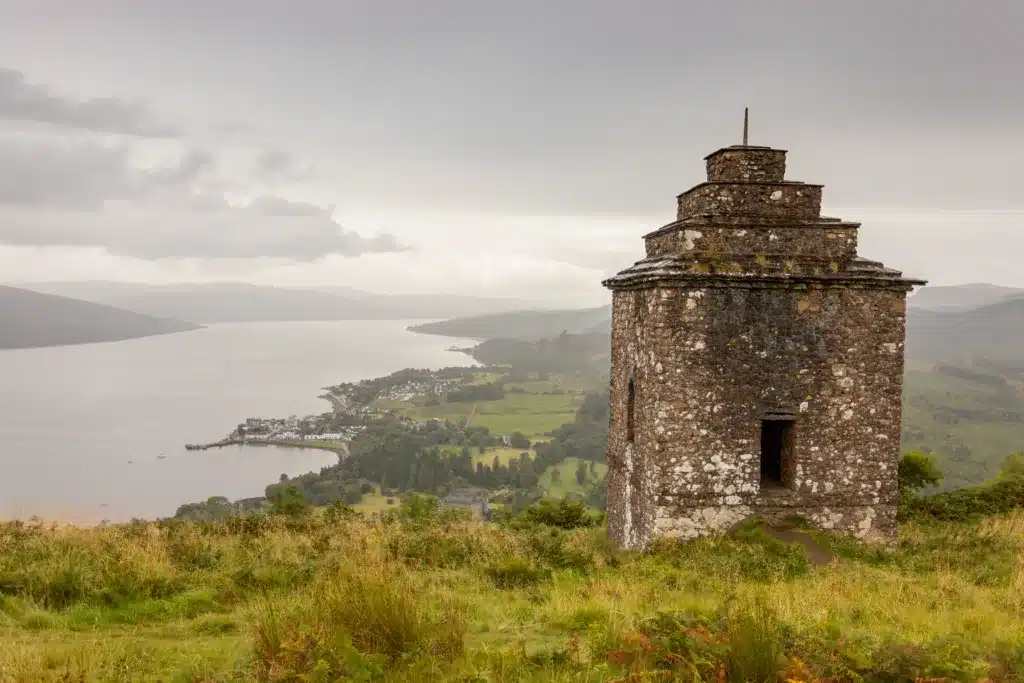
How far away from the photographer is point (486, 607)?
21.2 feet

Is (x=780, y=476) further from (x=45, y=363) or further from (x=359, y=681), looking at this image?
(x=45, y=363)

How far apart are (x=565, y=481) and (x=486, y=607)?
58431 mm

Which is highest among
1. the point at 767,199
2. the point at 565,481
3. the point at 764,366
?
the point at 767,199

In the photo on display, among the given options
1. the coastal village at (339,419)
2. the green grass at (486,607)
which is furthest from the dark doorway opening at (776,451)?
the coastal village at (339,419)

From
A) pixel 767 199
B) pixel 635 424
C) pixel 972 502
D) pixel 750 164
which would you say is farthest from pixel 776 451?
pixel 972 502

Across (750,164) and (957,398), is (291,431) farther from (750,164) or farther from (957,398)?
(957,398)

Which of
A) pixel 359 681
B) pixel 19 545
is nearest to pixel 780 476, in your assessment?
pixel 359 681

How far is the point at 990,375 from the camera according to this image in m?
A: 146

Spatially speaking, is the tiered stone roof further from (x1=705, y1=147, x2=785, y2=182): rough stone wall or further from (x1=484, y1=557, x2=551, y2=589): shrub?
→ (x1=484, y1=557, x2=551, y2=589): shrub

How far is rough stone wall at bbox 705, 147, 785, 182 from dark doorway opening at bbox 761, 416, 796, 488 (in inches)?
145

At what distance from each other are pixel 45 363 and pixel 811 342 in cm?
19211

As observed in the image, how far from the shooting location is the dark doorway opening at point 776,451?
396 inches

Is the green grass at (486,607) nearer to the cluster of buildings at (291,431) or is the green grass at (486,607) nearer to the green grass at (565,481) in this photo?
the green grass at (565,481)

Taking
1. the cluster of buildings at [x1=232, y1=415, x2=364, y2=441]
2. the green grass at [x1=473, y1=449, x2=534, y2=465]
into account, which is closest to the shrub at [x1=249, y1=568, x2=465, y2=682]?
the green grass at [x1=473, y1=449, x2=534, y2=465]
